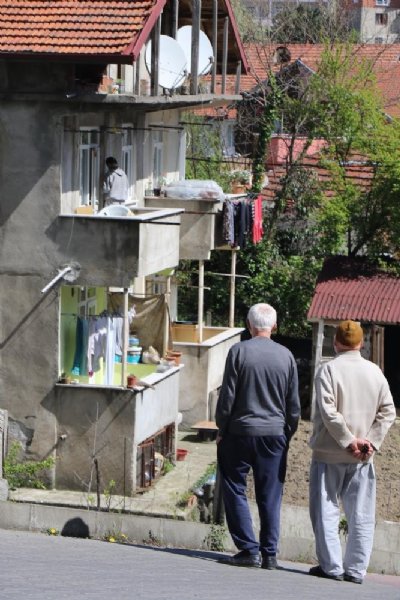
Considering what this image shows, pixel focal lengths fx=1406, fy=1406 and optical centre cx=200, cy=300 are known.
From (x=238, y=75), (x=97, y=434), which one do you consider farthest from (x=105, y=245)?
(x=238, y=75)

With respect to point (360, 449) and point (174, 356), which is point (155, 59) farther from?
point (360, 449)

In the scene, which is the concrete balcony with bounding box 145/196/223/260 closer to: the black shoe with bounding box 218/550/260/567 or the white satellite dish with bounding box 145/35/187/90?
the white satellite dish with bounding box 145/35/187/90

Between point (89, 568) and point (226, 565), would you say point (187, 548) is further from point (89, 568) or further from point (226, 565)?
point (89, 568)

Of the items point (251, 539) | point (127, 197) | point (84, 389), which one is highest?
point (127, 197)

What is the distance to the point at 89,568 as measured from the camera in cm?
824

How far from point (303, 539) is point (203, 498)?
29.9 ft

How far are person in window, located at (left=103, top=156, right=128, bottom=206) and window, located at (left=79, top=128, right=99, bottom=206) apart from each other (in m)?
0.22

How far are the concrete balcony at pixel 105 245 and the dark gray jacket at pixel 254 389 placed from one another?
11.2 metres

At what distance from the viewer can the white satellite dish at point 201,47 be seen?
82.9 ft

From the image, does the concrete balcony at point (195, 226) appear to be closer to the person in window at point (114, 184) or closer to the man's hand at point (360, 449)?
the person in window at point (114, 184)

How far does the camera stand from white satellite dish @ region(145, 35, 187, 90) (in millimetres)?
22797

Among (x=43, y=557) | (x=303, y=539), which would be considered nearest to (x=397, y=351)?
(x=303, y=539)

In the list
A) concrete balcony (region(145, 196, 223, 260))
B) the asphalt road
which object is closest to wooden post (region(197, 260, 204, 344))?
concrete balcony (region(145, 196, 223, 260))

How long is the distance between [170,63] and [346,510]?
1457 cm
